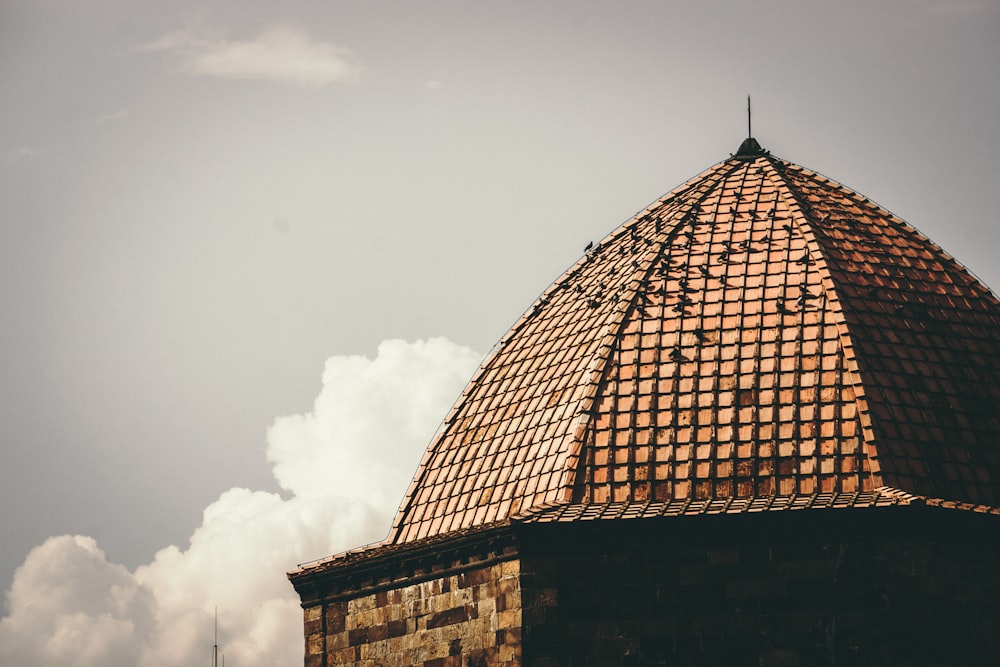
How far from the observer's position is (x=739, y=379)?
31.6 metres

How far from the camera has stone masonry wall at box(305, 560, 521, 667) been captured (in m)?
30.4

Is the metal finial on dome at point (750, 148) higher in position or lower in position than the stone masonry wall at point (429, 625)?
higher

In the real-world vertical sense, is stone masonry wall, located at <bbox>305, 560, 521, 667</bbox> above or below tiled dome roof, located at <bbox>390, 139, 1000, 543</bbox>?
below

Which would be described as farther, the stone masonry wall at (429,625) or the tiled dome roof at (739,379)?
the tiled dome roof at (739,379)

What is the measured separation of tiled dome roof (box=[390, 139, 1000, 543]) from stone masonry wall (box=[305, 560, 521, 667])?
1.15 meters

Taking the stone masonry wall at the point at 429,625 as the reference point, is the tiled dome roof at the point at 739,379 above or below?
above

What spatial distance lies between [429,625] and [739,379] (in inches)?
229

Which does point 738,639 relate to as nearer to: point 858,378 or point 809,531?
point 809,531

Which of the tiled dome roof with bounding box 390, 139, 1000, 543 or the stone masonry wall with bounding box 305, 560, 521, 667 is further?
the tiled dome roof with bounding box 390, 139, 1000, 543

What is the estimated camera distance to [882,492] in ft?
97.6

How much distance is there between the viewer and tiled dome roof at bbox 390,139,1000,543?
1206 inches

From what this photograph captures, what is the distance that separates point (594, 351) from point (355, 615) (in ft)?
18.0

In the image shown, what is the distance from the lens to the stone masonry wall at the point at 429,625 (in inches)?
1197

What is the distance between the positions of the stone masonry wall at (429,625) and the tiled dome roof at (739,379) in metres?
1.15
